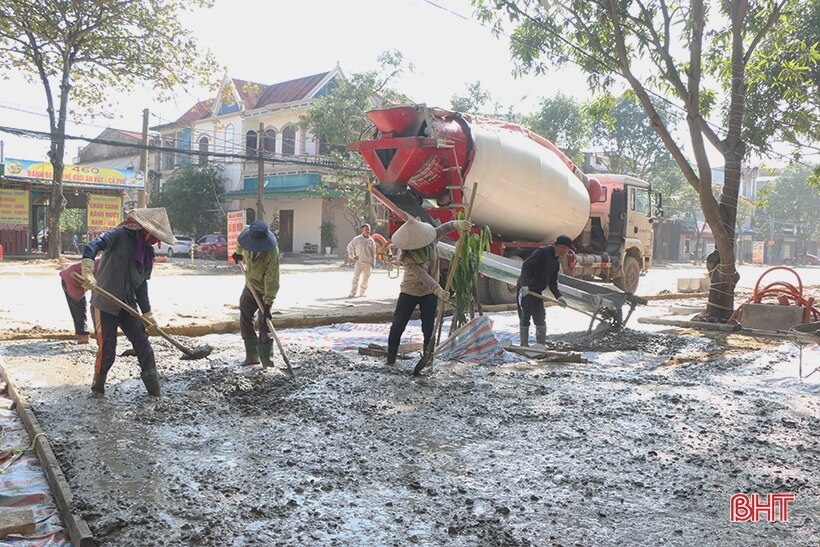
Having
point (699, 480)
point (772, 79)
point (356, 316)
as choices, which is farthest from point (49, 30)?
point (699, 480)

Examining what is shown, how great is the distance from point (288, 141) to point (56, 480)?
32493 millimetres

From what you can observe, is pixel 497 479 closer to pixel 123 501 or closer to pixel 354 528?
pixel 354 528

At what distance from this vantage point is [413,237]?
21.9ft

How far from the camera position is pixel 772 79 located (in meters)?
13.2

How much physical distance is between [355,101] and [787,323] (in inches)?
842

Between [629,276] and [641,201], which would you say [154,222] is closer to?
[629,276]

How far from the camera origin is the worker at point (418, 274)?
6.65 m

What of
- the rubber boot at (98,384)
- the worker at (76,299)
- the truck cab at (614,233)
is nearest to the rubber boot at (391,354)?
the rubber boot at (98,384)

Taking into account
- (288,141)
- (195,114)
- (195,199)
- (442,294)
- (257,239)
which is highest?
(195,114)

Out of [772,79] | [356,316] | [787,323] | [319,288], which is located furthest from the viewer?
[319,288]

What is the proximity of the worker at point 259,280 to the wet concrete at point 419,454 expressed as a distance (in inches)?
11.4

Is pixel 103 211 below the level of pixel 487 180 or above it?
below

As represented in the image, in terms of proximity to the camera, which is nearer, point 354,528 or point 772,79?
point 354,528

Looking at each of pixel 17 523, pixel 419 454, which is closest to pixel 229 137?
pixel 419 454
